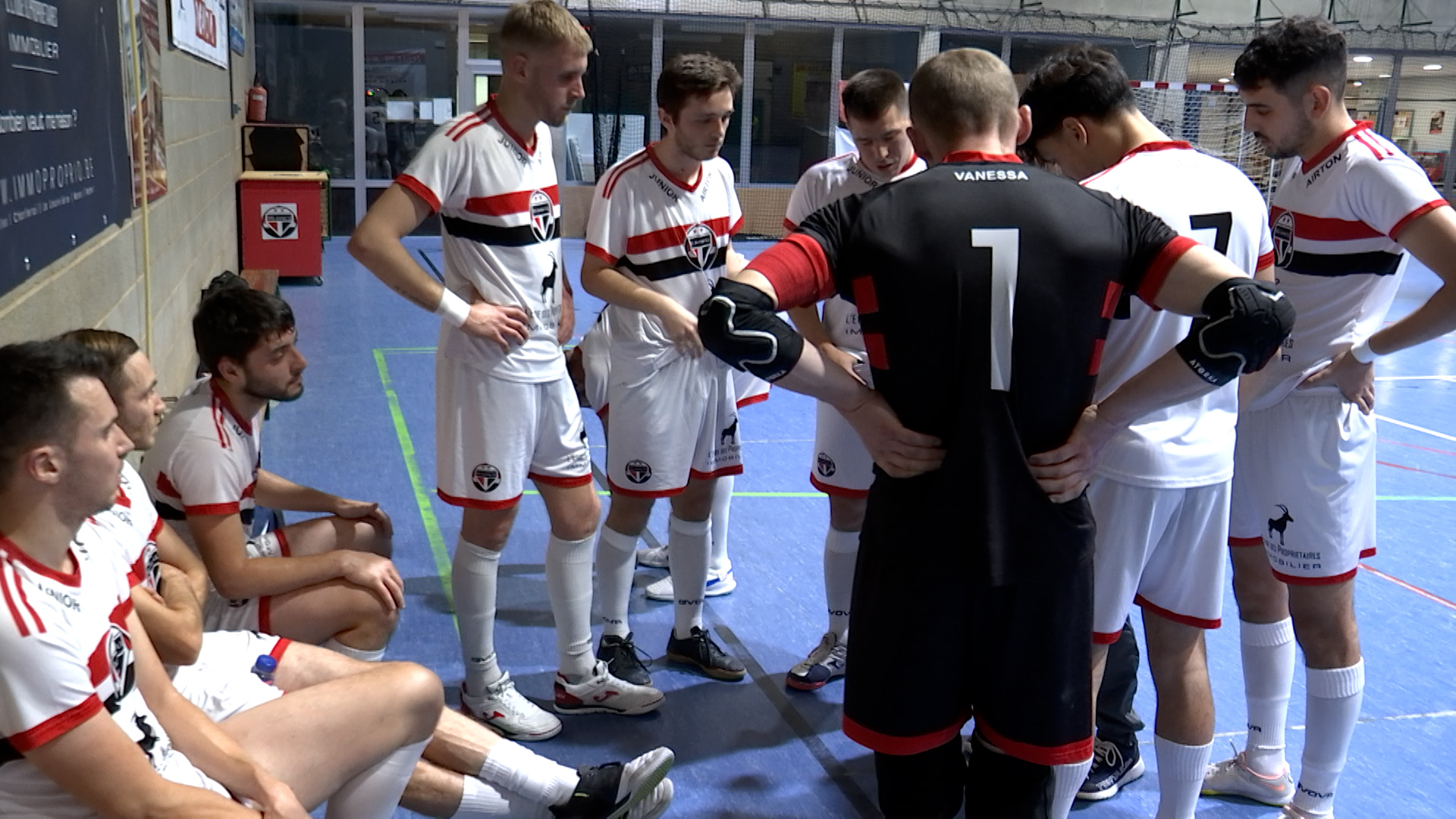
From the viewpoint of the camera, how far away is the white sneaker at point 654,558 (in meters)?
4.73

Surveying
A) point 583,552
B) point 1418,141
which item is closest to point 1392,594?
point 583,552

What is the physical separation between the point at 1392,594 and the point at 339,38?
48.3ft

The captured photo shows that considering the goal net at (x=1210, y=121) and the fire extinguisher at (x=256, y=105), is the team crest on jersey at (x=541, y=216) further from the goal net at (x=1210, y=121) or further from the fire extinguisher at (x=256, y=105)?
the goal net at (x=1210, y=121)

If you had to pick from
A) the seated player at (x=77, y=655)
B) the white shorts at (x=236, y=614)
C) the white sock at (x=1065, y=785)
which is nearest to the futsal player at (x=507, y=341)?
the white shorts at (x=236, y=614)

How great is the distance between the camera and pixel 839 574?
3.76 m

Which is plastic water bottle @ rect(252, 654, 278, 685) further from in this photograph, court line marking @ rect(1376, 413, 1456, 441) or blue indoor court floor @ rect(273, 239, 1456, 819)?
court line marking @ rect(1376, 413, 1456, 441)

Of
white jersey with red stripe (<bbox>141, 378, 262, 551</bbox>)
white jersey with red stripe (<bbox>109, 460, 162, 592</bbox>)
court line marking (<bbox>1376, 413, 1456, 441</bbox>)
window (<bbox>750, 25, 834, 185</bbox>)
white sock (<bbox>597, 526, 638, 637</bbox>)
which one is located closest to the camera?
white jersey with red stripe (<bbox>109, 460, 162, 592</bbox>)

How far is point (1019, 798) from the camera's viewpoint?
219 cm

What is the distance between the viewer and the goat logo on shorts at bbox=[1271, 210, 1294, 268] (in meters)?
2.93

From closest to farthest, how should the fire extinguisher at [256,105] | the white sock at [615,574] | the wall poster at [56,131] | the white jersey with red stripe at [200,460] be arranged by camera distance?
the wall poster at [56,131], the white jersey with red stripe at [200,460], the white sock at [615,574], the fire extinguisher at [256,105]

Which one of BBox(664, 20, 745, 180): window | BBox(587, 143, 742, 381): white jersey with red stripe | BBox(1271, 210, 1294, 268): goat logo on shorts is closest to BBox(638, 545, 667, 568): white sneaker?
BBox(587, 143, 742, 381): white jersey with red stripe

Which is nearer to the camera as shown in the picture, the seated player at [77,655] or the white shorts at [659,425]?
the seated player at [77,655]

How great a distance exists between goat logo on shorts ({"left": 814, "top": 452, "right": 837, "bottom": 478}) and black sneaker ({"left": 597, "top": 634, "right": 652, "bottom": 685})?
0.83 meters

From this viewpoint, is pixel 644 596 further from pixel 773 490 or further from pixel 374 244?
pixel 374 244
